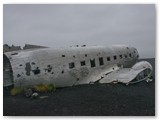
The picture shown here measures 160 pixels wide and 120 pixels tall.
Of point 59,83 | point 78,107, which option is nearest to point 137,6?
point 78,107

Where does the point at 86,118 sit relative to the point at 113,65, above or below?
below

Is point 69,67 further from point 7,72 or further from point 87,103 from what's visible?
point 87,103

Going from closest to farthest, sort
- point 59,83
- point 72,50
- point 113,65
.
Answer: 1. point 59,83
2. point 72,50
3. point 113,65

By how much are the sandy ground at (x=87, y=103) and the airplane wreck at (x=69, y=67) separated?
1.00 meters

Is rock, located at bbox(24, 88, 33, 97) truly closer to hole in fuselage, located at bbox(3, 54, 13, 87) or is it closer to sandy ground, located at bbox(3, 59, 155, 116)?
sandy ground, located at bbox(3, 59, 155, 116)

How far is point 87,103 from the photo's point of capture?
9.80m

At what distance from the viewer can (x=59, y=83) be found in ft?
40.0

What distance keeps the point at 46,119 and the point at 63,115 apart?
61cm

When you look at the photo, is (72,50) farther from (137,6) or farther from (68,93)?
(137,6)

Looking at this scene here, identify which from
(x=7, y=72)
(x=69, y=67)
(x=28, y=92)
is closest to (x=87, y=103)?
(x=28, y=92)

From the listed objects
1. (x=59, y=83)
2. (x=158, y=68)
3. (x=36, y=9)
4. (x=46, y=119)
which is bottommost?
(x=46, y=119)

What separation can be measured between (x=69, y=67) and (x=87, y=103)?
3194mm

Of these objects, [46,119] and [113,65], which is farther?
[113,65]

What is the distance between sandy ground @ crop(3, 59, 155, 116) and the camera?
9.14 meters
